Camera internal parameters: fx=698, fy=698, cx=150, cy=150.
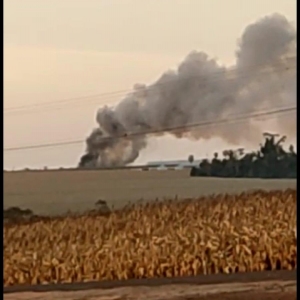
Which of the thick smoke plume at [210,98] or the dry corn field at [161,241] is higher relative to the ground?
the thick smoke plume at [210,98]

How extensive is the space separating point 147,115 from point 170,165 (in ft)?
0.48

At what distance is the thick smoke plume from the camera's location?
5.99 feet

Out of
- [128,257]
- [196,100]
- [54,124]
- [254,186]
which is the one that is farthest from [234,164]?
[54,124]

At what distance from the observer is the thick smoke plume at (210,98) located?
183 cm

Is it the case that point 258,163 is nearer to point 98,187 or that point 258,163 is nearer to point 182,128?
point 182,128

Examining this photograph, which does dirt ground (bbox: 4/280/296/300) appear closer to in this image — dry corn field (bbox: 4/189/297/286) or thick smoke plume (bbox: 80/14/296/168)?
dry corn field (bbox: 4/189/297/286)

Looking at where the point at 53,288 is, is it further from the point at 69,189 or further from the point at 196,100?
the point at 196,100

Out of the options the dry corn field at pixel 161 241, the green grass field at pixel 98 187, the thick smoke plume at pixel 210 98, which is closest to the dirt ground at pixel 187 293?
the dry corn field at pixel 161 241

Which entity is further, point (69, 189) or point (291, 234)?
point (291, 234)

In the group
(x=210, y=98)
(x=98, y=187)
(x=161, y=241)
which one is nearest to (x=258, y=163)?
(x=210, y=98)

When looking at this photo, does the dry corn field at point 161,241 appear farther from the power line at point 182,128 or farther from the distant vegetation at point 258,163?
the power line at point 182,128

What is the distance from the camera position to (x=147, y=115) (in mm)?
1851

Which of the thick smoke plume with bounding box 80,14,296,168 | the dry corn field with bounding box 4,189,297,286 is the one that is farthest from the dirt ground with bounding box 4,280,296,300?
the thick smoke plume with bounding box 80,14,296,168

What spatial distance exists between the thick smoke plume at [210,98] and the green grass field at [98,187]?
0.05 metres
